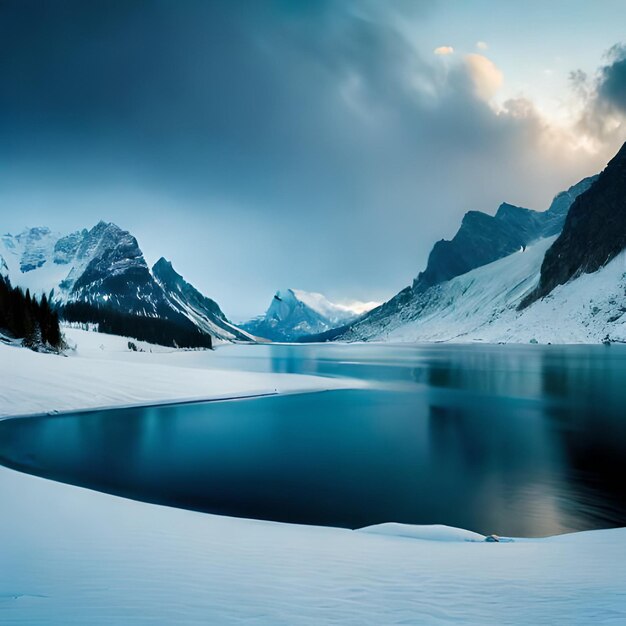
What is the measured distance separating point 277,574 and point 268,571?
0.87 feet

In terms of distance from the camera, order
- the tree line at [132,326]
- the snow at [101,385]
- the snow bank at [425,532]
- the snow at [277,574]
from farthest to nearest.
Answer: the tree line at [132,326], the snow at [101,385], the snow bank at [425,532], the snow at [277,574]

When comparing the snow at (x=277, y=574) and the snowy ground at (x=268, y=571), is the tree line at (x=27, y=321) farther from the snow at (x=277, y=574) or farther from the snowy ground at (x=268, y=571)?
the snow at (x=277, y=574)

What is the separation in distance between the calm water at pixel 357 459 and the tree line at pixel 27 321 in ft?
125

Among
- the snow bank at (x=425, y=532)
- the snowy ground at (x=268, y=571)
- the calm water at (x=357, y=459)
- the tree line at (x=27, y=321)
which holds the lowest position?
the calm water at (x=357, y=459)

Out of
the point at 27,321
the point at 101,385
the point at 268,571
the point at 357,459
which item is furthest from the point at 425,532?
the point at 27,321

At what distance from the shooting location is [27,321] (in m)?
57.8

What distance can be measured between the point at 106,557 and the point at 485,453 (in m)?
18.1

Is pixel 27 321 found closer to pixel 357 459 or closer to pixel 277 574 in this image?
pixel 357 459

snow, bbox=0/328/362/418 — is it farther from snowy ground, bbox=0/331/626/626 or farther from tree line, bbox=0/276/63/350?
tree line, bbox=0/276/63/350

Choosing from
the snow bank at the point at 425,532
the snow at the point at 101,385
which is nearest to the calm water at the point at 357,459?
the snow bank at the point at 425,532

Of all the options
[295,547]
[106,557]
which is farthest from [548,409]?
[106,557]

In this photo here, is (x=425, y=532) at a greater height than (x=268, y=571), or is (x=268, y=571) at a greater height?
(x=268, y=571)

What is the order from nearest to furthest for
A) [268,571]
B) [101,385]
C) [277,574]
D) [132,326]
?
1. [277,574]
2. [268,571]
3. [101,385]
4. [132,326]

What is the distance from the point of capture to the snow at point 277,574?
5.36m
